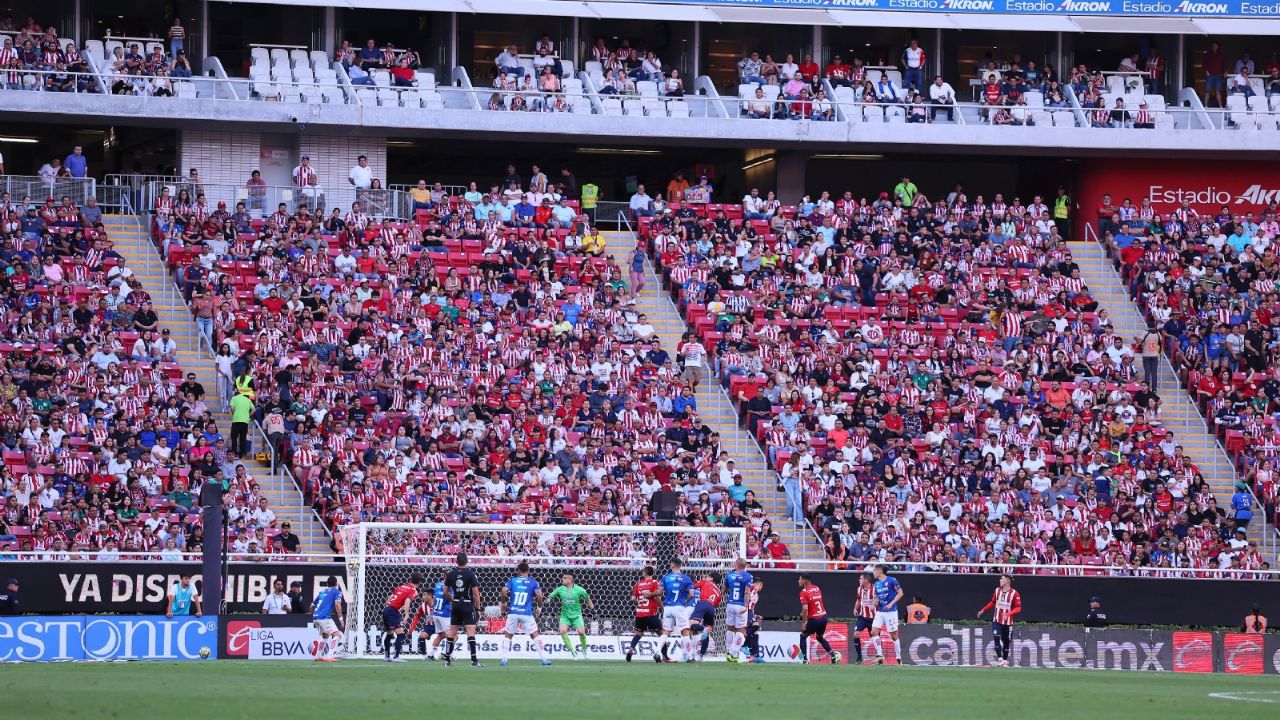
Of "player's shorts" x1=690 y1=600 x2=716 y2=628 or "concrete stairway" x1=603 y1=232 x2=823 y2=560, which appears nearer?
"player's shorts" x1=690 y1=600 x2=716 y2=628

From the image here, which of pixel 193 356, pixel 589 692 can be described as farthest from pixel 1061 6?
pixel 589 692

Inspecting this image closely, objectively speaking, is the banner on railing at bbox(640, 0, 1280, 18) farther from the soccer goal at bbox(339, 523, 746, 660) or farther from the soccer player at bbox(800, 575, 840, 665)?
the soccer player at bbox(800, 575, 840, 665)

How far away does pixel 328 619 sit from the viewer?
87.8ft

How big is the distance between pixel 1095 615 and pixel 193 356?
16.7 metres

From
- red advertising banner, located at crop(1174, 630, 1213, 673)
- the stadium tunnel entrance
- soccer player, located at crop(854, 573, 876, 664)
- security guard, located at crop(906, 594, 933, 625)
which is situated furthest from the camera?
the stadium tunnel entrance

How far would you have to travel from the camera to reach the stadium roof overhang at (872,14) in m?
44.9

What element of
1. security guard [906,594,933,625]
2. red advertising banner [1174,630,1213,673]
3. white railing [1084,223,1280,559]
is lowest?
red advertising banner [1174,630,1213,673]

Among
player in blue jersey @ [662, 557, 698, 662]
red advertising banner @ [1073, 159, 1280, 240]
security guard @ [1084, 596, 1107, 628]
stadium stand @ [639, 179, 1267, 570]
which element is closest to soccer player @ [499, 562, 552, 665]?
player in blue jersey @ [662, 557, 698, 662]

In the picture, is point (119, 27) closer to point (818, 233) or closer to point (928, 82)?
point (818, 233)

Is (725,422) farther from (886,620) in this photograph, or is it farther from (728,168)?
(728,168)

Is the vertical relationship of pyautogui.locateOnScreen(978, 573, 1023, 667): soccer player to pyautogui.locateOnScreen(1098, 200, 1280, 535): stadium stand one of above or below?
below

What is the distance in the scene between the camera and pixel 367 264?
3850 cm

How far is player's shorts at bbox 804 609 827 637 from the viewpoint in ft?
91.2

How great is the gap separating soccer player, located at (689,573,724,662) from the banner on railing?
20746 mm
